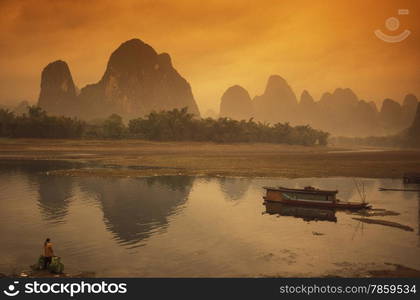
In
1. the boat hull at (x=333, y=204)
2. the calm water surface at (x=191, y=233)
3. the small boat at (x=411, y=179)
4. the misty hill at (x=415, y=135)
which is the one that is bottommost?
the calm water surface at (x=191, y=233)

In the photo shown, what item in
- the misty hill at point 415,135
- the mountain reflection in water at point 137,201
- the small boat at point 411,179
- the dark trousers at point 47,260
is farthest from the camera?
the misty hill at point 415,135

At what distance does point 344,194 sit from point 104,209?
2178 centimetres

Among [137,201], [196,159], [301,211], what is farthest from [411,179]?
[196,159]

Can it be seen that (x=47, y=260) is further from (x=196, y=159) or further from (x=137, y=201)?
(x=196, y=159)

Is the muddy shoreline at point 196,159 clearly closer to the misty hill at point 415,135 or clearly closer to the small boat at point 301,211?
the small boat at point 301,211

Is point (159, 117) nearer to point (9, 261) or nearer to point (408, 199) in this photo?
point (408, 199)

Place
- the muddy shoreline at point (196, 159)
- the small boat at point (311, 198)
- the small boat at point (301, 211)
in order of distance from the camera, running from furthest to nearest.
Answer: the muddy shoreline at point (196, 159)
the small boat at point (311, 198)
the small boat at point (301, 211)

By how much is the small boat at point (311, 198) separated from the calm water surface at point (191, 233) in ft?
2.88

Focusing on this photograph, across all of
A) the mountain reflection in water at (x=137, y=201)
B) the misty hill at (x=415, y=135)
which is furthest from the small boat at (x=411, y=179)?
the misty hill at (x=415, y=135)

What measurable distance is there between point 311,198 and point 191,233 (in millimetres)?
11512

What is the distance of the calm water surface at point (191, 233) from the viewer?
16922 millimetres

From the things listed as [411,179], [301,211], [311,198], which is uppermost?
[411,179]

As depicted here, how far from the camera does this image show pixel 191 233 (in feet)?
73.6

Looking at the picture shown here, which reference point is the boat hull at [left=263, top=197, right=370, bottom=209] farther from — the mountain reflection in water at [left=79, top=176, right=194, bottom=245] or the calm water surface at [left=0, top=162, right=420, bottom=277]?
the mountain reflection in water at [left=79, top=176, right=194, bottom=245]
